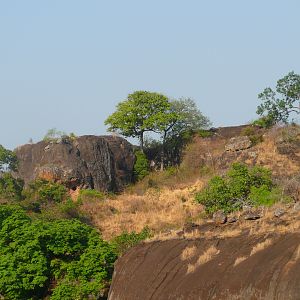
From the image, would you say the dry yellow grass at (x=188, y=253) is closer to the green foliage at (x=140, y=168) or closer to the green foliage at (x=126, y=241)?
the green foliage at (x=126, y=241)

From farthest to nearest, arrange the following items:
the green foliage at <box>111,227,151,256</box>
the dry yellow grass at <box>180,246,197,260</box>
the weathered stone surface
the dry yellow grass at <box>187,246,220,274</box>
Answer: the weathered stone surface → the green foliage at <box>111,227,151,256</box> → the dry yellow grass at <box>180,246,197,260</box> → the dry yellow grass at <box>187,246,220,274</box>

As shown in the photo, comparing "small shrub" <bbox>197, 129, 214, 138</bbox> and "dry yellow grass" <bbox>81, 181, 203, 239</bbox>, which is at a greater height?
"small shrub" <bbox>197, 129, 214, 138</bbox>

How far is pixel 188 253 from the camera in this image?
25703 mm

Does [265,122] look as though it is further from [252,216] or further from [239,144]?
[252,216]

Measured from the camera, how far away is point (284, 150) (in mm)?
54406

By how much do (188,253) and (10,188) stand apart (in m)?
27.8

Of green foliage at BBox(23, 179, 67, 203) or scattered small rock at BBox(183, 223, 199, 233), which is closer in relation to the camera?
scattered small rock at BBox(183, 223, 199, 233)

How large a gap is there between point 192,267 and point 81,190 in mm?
30442

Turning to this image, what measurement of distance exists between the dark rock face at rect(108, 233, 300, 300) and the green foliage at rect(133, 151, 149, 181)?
3024 centimetres

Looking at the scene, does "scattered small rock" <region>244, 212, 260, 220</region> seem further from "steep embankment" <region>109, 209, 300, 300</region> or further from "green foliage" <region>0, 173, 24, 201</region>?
"green foliage" <region>0, 173, 24, 201</region>

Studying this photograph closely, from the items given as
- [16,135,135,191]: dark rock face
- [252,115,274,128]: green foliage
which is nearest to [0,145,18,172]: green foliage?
[16,135,135,191]: dark rock face

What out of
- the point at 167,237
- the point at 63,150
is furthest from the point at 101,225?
the point at 167,237

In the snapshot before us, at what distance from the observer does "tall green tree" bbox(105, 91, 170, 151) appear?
61.4 meters

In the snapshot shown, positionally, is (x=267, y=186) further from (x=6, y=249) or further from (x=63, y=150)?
(x=63, y=150)
